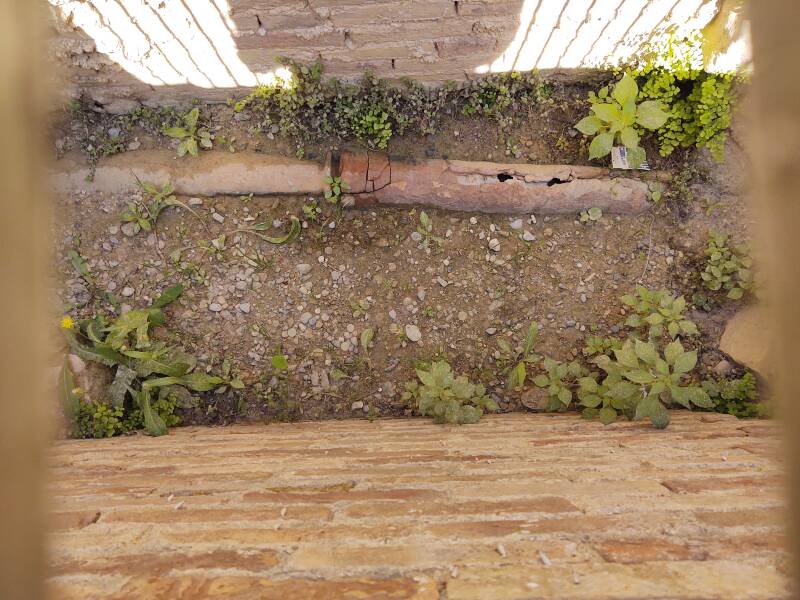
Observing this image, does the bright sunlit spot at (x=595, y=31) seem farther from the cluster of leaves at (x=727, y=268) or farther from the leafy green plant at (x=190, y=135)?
the leafy green plant at (x=190, y=135)

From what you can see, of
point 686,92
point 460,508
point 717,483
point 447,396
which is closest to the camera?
point 460,508

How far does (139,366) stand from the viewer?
10.1 feet

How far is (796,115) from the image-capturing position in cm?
66

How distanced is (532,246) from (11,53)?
3024 millimetres

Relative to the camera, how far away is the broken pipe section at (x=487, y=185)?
322cm

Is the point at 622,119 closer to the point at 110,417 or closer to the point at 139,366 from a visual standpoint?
the point at 139,366

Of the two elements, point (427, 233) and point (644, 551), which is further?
point (427, 233)

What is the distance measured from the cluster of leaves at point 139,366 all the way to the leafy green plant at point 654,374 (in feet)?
7.36

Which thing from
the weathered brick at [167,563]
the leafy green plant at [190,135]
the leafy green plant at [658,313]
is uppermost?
the leafy green plant at [190,135]

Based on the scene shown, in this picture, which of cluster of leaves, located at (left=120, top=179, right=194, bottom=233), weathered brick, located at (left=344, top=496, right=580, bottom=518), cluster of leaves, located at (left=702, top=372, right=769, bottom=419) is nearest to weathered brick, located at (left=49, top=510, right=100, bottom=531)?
weathered brick, located at (left=344, top=496, right=580, bottom=518)

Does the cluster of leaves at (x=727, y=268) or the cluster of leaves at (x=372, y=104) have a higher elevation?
the cluster of leaves at (x=372, y=104)

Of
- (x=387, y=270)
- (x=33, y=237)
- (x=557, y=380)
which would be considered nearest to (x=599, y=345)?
(x=557, y=380)

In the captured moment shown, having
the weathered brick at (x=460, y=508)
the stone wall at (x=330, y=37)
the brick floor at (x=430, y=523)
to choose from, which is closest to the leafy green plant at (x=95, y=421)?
the brick floor at (x=430, y=523)

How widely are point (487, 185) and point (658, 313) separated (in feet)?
4.30
